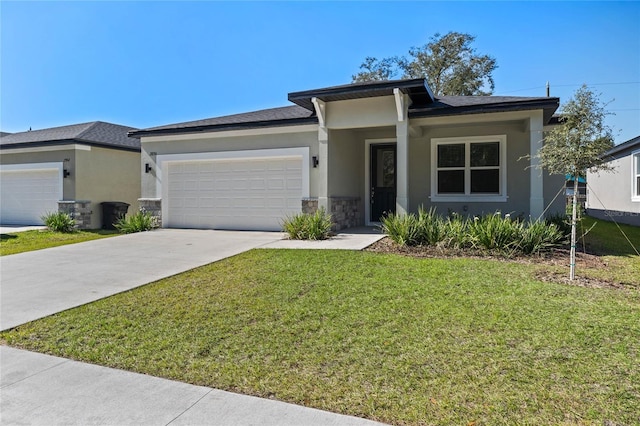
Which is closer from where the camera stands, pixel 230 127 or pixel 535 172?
pixel 535 172

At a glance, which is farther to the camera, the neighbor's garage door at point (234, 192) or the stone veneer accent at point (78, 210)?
the stone veneer accent at point (78, 210)

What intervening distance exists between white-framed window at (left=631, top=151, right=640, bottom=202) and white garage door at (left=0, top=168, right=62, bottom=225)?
2269cm

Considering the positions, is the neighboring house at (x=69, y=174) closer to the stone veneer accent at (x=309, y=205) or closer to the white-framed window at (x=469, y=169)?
the stone veneer accent at (x=309, y=205)

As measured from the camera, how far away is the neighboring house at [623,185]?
15962mm

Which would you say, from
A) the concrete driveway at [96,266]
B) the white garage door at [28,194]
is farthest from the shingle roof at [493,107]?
the white garage door at [28,194]

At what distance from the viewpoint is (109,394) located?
124 inches

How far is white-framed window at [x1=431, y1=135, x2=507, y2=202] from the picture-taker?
11.7m

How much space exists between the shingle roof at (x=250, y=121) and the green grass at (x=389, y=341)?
6.63 m

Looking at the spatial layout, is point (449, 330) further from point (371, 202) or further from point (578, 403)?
point (371, 202)

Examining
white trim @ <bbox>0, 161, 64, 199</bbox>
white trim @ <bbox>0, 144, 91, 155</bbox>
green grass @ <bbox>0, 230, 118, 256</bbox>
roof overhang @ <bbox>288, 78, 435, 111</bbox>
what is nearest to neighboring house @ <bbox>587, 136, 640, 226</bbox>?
roof overhang @ <bbox>288, 78, 435, 111</bbox>

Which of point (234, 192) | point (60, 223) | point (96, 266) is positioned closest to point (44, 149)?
point (60, 223)

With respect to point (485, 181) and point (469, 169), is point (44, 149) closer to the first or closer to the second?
point (469, 169)

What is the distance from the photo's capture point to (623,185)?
17.6 metres

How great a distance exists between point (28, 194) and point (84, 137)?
146 inches
